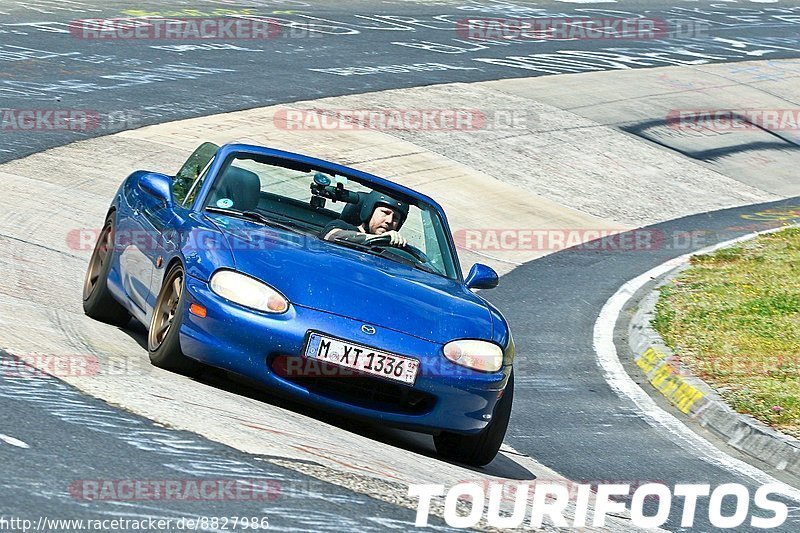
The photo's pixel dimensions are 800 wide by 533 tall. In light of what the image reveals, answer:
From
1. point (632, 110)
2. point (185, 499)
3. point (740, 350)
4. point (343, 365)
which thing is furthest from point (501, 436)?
point (632, 110)

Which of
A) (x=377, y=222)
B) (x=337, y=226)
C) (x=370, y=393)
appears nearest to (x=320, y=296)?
(x=370, y=393)

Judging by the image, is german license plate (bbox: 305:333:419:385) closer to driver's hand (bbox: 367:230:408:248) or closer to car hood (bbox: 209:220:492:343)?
car hood (bbox: 209:220:492:343)

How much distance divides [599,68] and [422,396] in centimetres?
2207

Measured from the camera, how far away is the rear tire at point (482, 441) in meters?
7.21

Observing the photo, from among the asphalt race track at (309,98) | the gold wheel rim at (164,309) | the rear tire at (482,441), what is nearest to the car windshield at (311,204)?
the gold wheel rim at (164,309)

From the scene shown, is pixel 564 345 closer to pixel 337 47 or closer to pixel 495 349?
pixel 495 349

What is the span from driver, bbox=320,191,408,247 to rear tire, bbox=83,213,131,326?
4.89 ft

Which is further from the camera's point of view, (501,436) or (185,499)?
(501,436)

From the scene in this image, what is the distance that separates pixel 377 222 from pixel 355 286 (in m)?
1.19

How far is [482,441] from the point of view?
7.23 m

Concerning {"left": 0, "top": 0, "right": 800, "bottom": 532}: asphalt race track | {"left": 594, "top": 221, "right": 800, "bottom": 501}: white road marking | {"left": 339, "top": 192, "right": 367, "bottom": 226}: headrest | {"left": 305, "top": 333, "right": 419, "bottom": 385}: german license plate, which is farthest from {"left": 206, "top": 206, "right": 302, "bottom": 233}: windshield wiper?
{"left": 594, "top": 221, "right": 800, "bottom": 501}: white road marking

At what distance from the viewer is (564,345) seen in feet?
38.4

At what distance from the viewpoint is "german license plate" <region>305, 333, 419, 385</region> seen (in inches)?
260

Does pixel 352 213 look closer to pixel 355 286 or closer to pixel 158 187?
pixel 158 187
